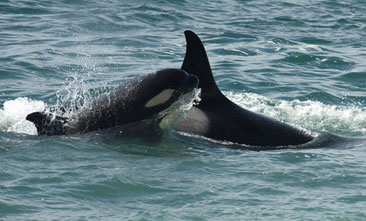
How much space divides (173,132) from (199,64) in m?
1.06

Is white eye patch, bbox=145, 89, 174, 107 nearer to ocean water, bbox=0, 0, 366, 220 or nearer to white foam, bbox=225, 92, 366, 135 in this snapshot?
ocean water, bbox=0, 0, 366, 220

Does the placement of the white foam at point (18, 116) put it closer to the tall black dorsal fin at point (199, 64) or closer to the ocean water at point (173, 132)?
the ocean water at point (173, 132)

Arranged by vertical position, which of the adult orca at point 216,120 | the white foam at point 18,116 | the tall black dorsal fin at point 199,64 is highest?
the tall black dorsal fin at point 199,64

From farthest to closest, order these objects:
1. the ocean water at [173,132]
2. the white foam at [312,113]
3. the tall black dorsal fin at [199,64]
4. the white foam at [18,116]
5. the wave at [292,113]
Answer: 1. the white foam at [312,113]
2. the wave at [292,113]
3. the white foam at [18,116]
4. the tall black dorsal fin at [199,64]
5. the ocean water at [173,132]

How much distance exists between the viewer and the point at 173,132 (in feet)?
35.7

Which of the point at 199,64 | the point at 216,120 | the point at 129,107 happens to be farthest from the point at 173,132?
the point at 199,64

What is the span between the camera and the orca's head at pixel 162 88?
33.7 ft

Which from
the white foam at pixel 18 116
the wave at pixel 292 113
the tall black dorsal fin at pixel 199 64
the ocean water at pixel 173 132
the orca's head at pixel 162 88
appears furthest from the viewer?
the wave at pixel 292 113

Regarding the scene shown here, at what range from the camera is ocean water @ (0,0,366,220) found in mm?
8000

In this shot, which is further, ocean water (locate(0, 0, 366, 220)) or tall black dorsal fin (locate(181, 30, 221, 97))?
tall black dorsal fin (locate(181, 30, 221, 97))

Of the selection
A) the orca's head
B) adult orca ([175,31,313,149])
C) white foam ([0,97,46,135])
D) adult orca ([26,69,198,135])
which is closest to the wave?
white foam ([0,97,46,135])

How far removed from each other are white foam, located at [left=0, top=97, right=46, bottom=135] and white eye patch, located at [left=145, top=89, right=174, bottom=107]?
1984 mm

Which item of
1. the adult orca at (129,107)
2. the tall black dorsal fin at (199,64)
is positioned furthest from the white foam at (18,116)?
the tall black dorsal fin at (199,64)

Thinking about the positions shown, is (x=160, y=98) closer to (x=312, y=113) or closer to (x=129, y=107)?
(x=129, y=107)
